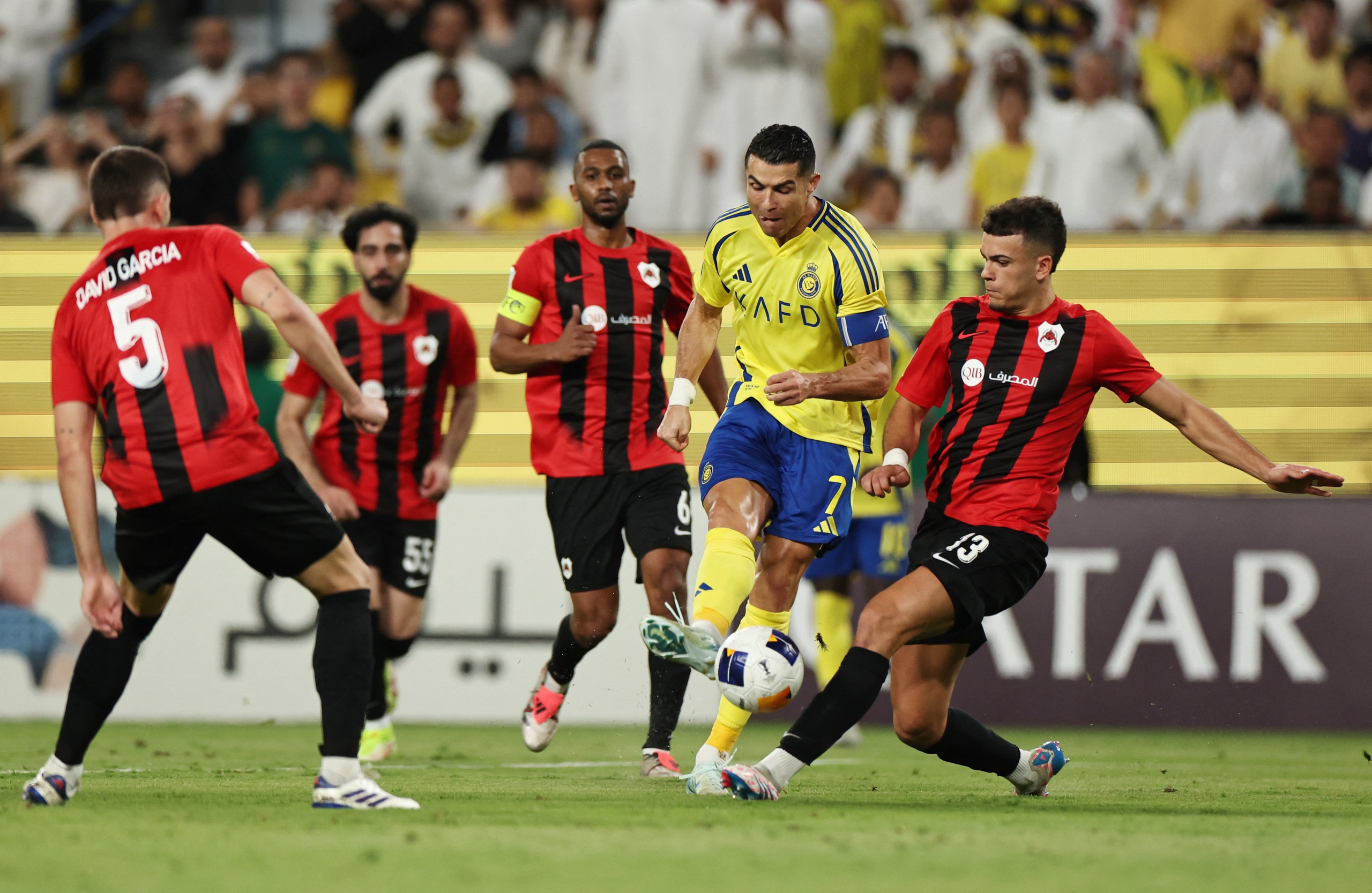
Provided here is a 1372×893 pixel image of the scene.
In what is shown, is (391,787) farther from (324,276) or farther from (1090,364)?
(324,276)

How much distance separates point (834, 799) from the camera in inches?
220

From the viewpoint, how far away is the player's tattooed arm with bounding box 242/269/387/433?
4.78m

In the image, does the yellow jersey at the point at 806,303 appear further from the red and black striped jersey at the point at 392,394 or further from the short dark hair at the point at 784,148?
the red and black striped jersey at the point at 392,394

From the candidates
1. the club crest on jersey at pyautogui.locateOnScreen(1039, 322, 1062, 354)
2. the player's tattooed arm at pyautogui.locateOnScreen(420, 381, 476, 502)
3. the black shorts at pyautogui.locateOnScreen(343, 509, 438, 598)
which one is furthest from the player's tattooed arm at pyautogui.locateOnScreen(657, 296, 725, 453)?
the black shorts at pyautogui.locateOnScreen(343, 509, 438, 598)

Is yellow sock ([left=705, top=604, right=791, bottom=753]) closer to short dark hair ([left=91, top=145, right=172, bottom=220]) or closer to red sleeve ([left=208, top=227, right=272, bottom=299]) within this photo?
red sleeve ([left=208, top=227, right=272, bottom=299])

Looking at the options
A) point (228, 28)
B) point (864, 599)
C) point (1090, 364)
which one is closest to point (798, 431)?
point (1090, 364)

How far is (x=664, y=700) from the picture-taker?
6711 millimetres

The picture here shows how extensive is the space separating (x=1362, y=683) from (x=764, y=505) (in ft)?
17.1

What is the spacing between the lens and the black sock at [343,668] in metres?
4.96

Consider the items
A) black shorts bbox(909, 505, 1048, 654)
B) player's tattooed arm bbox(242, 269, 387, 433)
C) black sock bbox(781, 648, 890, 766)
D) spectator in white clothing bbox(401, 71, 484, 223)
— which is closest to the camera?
player's tattooed arm bbox(242, 269, 387, 433)

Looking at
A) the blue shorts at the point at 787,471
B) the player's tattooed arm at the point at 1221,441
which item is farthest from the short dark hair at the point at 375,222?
the player's tattooed arm at the point at 1221,441

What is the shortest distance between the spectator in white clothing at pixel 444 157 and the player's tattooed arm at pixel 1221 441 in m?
7.34

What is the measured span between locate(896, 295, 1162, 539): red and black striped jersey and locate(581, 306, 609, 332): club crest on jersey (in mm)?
1761

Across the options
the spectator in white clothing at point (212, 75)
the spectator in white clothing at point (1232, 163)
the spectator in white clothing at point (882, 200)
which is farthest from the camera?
the spectator in white clothing at point (212, 75)
